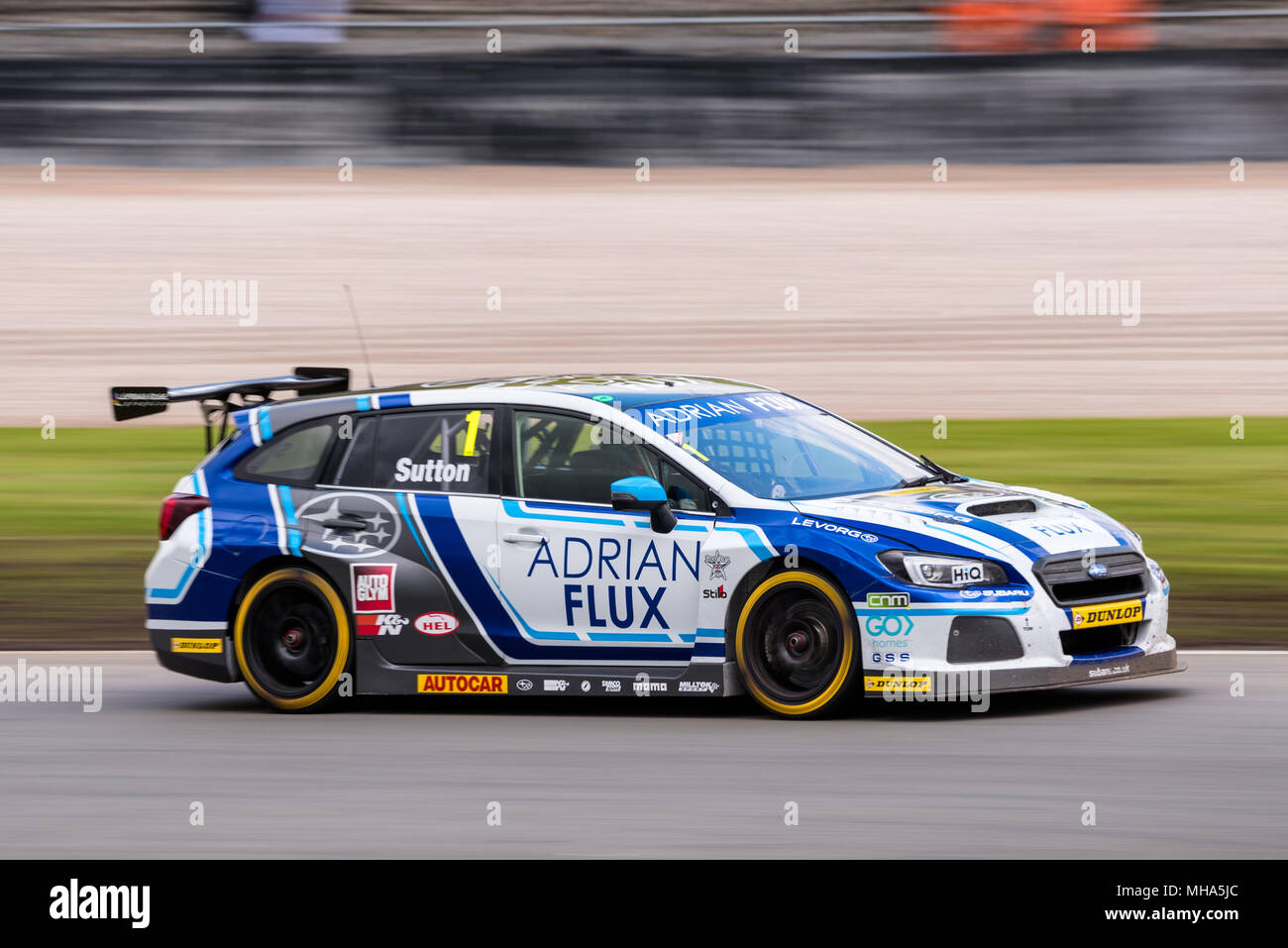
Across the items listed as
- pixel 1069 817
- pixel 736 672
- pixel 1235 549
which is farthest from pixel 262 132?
pixel 1069 817

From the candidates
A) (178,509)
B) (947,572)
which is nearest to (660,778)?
(947,572)

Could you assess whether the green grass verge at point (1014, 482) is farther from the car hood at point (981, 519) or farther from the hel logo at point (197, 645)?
the car hood at point (981, 519)

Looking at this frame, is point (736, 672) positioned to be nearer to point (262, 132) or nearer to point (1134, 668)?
point (1134, 668)

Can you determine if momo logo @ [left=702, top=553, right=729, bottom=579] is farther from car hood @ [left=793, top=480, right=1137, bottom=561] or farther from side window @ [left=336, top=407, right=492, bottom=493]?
side window @ [left=336, top=407, right=492, bottom=493]

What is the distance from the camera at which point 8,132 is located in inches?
1033

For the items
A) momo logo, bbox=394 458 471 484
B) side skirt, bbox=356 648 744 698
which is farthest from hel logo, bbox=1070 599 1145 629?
momo logo, bbox=394 458 471 484

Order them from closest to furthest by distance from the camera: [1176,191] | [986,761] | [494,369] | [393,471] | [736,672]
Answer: [986,761], [736,672], [393,471], [494,369], [1176,191]

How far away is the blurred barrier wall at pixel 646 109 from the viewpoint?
24.5m

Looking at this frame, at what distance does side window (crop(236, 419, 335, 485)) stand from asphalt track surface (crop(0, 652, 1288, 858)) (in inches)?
41.5

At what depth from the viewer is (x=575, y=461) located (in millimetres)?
8969

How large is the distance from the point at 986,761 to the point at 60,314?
1740 centimetres

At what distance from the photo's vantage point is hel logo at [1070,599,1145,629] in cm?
831

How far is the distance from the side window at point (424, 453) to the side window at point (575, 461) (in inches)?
7.3

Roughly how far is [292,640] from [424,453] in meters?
A: 1.00
